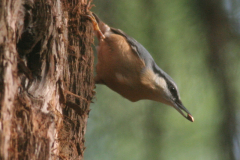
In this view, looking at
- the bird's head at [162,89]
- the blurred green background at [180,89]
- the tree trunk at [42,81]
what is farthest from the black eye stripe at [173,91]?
the tree trunk at [42,81]

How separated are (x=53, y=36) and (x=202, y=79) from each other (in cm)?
269

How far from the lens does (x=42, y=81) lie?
5.02 feet

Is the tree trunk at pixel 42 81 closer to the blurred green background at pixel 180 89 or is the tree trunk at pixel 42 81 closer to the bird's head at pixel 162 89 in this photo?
the bird's head at pixel 162 89

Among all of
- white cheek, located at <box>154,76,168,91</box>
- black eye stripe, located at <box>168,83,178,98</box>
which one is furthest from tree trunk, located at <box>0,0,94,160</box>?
black eye stripe, located at <box>168,83,178,98</box>

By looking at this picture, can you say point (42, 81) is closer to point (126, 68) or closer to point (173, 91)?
point (126, 68)

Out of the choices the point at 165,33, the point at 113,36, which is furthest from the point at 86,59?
the point at 165,33

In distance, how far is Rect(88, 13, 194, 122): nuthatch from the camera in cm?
276

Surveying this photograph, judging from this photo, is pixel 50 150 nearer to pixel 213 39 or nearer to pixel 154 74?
pixel 154 74

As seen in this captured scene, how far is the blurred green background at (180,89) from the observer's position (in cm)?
329

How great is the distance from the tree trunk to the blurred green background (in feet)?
6.19

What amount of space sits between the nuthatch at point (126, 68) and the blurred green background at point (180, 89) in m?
0.87

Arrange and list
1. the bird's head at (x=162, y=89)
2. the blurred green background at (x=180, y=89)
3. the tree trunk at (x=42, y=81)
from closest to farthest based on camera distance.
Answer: the tree trunk at (x=42, y=81)
the bird's head at (x=162, y=89)
the blurred green background at (x=180, y=89)

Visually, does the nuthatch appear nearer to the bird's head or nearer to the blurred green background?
the bird's head

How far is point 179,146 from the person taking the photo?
15.0ft
